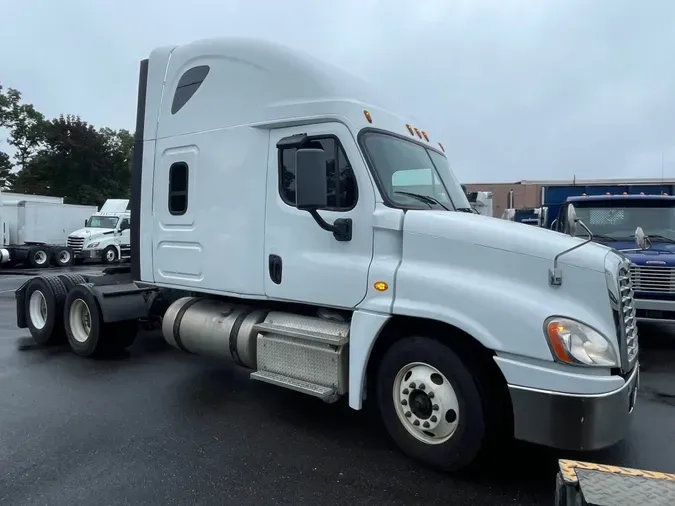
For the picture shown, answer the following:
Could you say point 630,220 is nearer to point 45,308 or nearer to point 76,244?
point 45,308

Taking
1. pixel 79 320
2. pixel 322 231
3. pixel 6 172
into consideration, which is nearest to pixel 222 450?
pixel 322 231

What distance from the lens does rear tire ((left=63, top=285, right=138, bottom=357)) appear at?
21.3 ft

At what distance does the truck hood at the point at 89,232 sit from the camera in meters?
23.4

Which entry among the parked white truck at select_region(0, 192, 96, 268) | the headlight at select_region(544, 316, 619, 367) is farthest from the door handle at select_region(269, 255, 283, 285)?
the parked white truck at select_region(0, 192, 96, 268)

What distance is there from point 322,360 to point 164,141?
3.12 m

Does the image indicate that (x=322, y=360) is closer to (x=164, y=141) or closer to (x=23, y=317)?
(x=164, y=141)

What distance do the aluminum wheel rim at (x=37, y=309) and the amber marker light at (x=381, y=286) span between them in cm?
588

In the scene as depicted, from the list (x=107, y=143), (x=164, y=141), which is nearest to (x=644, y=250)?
(x=164, y=141)

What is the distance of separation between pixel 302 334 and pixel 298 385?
1.41 feet

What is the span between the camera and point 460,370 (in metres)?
3.49

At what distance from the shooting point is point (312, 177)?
3.86m

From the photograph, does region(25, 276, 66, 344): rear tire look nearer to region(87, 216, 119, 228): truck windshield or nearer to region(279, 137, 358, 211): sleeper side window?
region(279, 137, 358, 211): sleeper side window

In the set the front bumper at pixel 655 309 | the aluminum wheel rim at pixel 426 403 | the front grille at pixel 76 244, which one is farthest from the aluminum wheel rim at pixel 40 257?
the front bumper at pixel 655 309

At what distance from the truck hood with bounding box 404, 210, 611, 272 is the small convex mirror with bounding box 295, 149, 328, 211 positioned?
69 cm
